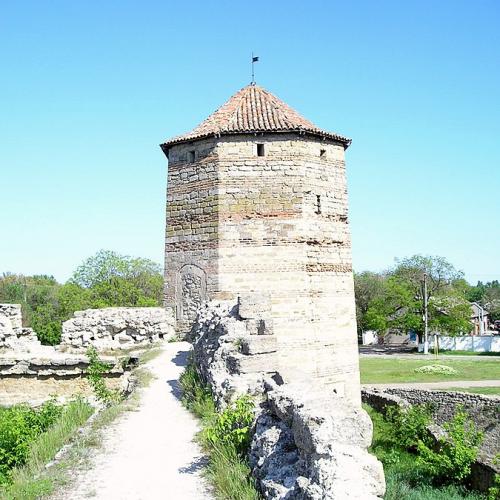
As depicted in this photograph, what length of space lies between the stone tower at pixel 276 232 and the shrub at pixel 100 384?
3.56 m

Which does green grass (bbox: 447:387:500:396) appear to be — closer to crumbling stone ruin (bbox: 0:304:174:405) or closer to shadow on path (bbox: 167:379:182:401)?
crumbling stone ruin (bbox: 0:304:174:405)

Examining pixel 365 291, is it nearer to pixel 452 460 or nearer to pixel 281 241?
pixel 281 241

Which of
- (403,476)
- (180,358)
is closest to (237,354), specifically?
(180,358)

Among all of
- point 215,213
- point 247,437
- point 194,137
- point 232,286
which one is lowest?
point 247,437

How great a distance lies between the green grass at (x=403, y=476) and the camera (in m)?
8.27

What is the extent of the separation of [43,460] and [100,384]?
4.50 m

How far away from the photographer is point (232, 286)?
14703 millimetres

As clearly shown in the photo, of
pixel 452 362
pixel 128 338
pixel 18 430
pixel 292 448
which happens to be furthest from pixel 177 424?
pixel 452 362

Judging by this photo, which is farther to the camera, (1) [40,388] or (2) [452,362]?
(2) [452,362]

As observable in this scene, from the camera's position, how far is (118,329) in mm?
15961

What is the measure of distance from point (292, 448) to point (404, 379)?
2403 centimetres

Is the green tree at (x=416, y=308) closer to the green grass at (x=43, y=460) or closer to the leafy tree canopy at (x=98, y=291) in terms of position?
the leafy tree canopy at (x=98, y=291)

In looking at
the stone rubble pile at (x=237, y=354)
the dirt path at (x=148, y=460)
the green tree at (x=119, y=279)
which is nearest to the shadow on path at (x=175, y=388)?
the dirt path at (x=148, y=460)

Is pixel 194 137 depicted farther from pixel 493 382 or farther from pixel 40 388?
pixel 493 382
